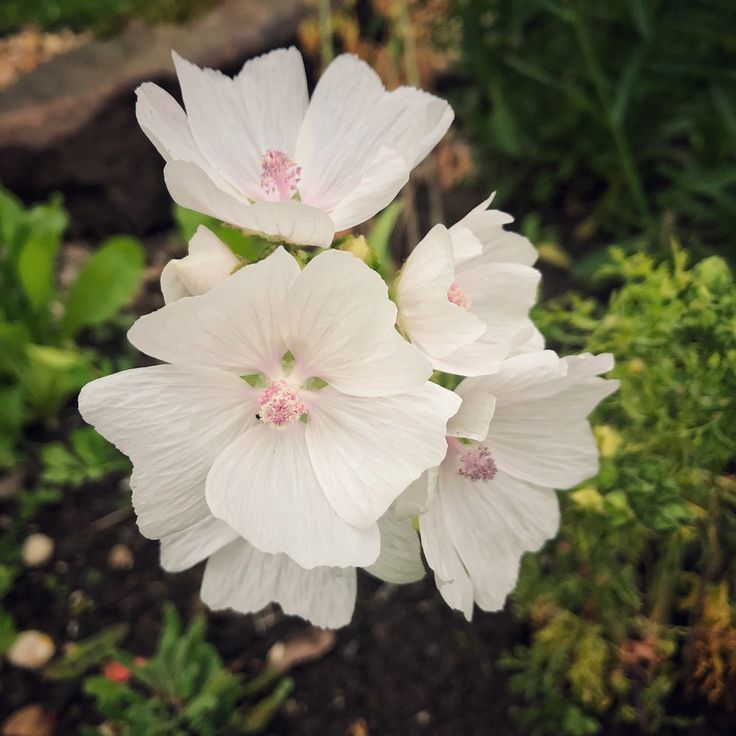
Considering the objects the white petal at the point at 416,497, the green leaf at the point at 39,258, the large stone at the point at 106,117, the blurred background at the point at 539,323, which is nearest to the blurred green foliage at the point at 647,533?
the blurred background at the point at 539,323

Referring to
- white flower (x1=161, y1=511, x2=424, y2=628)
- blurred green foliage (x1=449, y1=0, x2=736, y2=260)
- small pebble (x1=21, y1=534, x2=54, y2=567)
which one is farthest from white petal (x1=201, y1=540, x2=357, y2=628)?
blurred green foliage (x1=449, y1=0, x2=736, y2=260)

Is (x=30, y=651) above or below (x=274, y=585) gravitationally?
below

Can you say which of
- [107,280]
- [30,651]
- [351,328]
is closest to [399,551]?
[351,328]

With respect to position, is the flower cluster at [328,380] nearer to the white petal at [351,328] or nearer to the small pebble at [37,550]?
the white petal at [351,328]

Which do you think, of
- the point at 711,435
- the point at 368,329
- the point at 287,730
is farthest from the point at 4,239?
the point at 711,435

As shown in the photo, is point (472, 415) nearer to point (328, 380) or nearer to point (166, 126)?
point (328, 380)

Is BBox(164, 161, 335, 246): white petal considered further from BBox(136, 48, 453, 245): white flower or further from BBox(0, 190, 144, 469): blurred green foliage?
BBox(0, 190, 144, 469): blurred green foliage
